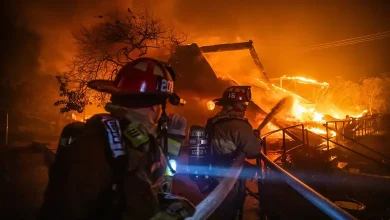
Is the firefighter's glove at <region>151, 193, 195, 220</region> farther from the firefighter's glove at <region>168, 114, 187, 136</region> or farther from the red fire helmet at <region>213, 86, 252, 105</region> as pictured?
the red fire helmet at <region>213, 86, 252, 105</region>

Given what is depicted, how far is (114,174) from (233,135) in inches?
101

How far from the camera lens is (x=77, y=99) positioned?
374 inches

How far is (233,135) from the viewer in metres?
3.70

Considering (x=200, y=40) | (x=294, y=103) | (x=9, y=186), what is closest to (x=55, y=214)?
(x=9, y=186)

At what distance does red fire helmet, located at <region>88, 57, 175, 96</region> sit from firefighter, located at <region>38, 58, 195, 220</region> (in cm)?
2

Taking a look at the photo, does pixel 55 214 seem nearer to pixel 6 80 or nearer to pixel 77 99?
pixel 77 99

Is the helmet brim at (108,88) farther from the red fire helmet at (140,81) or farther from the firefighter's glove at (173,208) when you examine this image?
the firefighter's glove at (173,208)

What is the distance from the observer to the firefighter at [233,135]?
3494 mm

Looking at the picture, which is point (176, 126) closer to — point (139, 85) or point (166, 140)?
point (166, 140)

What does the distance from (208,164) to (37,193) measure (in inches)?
189

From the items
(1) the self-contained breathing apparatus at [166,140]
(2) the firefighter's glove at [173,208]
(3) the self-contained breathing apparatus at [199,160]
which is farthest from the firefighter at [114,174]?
(3) the self-contained breathing apparatus at [199,160]

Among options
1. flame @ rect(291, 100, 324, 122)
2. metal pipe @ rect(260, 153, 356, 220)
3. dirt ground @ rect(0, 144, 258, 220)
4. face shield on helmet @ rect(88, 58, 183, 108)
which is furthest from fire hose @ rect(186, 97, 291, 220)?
flame @ rect(291, 100, 324, 122)

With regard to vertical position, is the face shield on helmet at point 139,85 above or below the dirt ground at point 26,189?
above

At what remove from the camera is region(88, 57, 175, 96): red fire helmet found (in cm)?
179
